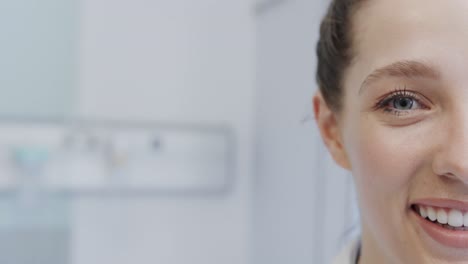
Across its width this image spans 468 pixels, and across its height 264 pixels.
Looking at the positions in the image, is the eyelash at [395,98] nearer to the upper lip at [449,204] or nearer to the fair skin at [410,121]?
the fair skin at [410,121]

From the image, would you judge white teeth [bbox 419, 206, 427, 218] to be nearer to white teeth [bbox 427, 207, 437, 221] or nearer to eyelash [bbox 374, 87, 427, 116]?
white teeth [bbox 427, 207, 437, 221]

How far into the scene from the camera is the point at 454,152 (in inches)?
24.5

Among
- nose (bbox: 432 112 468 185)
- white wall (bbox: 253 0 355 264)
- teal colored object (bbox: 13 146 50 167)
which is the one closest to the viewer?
nose (bbox: 432 112 468 185)

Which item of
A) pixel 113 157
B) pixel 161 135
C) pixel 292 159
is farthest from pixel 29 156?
pixel 292 159

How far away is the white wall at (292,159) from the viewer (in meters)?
1.32

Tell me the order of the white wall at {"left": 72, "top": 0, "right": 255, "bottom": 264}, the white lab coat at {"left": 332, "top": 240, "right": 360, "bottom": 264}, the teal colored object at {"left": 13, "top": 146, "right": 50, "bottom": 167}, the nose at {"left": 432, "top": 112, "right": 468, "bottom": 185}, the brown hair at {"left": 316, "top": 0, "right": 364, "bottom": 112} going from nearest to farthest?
the nose at {"left": 432, "top": 112, "right": 468, "bottom": 185} → the brown hair at {"left": 316, "top": 0, "right": 364, "bottom": 112} → the white lab coat at {"left": 332, "top": 240, "right": 360, "bottom": 264} → the teal colored object at {"left": 13, "top": 146, "right": 50, "bottom": 167} → the white wall at {"left": 72, "top": 0, "right": 255, "bottom": 264}

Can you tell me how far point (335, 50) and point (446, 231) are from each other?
0.32 metres

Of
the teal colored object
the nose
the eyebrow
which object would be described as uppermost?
the eyebrow

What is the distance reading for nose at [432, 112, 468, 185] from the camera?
2.02 feet

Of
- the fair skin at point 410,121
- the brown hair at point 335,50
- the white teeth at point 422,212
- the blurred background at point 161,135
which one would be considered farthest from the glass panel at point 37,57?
the white teeth at point 422,212

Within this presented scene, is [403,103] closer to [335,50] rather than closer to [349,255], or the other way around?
[335,50]

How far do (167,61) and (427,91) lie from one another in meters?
1.08

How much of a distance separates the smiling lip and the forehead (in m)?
0.16

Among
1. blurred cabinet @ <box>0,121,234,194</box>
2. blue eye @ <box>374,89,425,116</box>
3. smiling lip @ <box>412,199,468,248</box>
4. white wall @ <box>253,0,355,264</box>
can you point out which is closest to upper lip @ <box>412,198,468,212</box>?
smiling lip @ <box>412,199,468,248</box>
